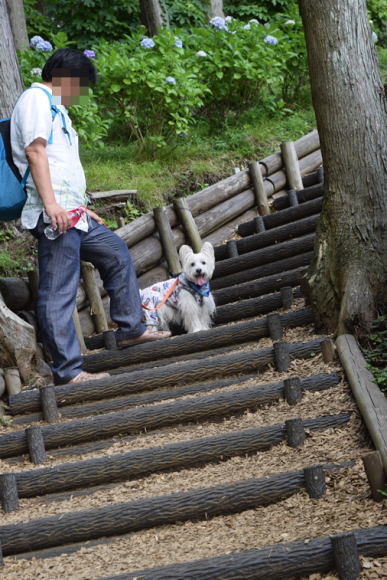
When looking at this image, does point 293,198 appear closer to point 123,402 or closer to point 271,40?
point 271,40

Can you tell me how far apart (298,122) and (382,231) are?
617cm

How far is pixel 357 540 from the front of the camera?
2.30m

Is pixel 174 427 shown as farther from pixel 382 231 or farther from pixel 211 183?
pixel 211 183

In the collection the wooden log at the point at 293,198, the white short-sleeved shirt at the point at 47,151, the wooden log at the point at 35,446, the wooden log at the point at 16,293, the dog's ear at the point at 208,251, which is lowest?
the wooden log at the point at 35,446

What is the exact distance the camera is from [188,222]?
6.81m

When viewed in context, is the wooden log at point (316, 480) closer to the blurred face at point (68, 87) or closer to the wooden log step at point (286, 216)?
the blurred face at point (68, 87)

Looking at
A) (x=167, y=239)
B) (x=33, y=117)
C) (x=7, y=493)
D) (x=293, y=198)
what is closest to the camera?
(x=7, y=493)

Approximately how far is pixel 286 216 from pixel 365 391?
13.8 ft

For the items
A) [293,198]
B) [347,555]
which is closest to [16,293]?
[347,555]

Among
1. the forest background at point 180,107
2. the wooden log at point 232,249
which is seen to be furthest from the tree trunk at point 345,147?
the forest background at point 180,107

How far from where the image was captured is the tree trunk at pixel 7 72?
619 centimetres

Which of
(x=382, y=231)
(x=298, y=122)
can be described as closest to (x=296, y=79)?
(x=298, y=122)

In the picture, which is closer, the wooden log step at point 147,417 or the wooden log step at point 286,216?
the wooden log step at point 147,417

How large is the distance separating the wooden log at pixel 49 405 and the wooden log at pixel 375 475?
2.15 meters
